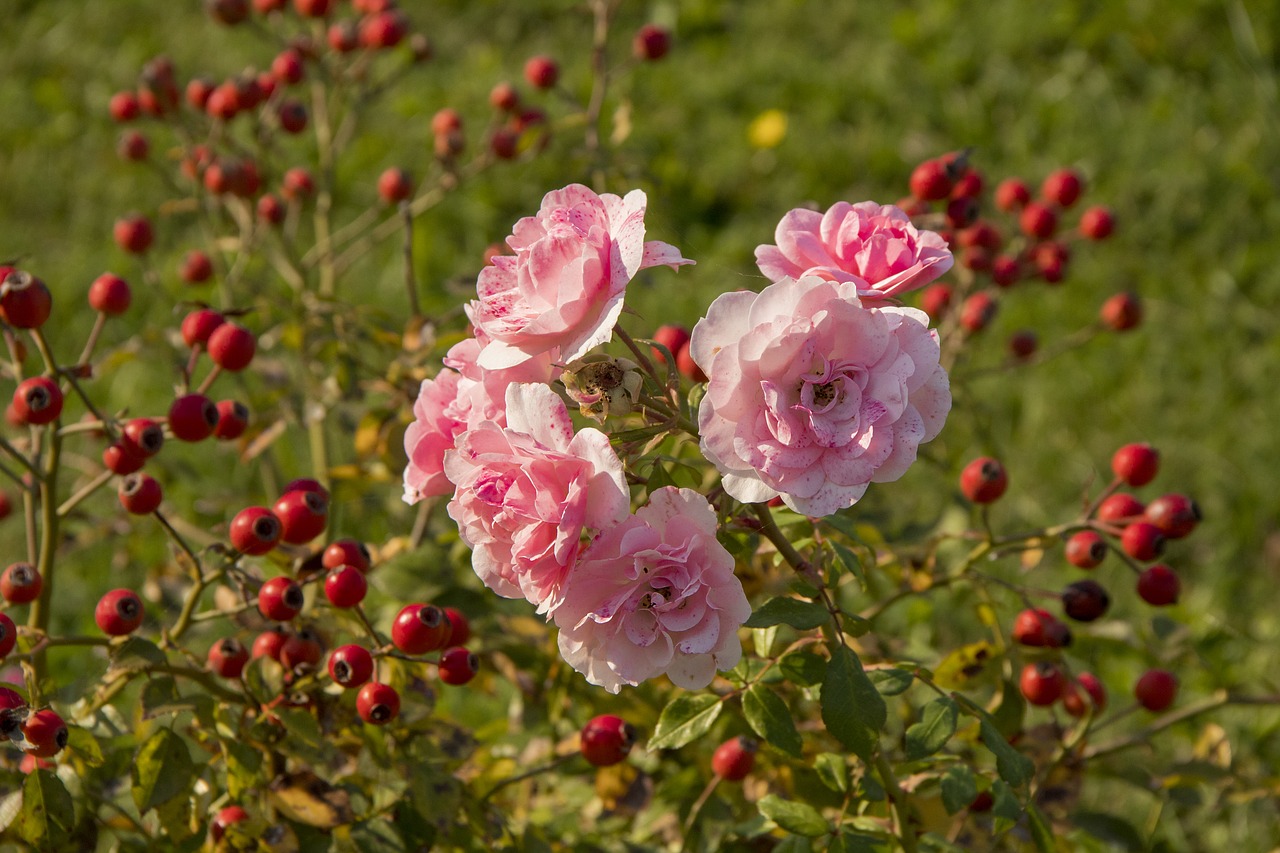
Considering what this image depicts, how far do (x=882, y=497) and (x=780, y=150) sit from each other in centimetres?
186

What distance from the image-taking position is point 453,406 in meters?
1.26

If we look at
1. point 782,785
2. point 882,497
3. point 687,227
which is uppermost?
point 782,785

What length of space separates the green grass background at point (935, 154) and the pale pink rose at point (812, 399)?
177 centimetres

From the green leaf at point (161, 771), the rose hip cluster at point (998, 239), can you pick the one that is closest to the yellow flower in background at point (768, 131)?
the rose hip cluster at point (998, 239)

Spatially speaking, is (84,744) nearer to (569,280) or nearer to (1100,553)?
(569,280)

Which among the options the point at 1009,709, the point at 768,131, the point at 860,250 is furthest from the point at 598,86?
the point at 768,131

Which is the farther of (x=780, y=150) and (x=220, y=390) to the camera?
(x=780, y=150)

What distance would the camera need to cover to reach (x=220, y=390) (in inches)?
139

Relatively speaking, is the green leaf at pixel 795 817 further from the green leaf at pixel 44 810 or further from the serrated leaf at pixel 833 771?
the green leaf at pixel 44 810

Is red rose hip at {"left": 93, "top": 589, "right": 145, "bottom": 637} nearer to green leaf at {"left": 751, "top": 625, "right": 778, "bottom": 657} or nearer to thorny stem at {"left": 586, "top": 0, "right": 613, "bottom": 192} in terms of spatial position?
green leaf at {"left": 751, "top": 625, "right": 778, "bottom": 657}

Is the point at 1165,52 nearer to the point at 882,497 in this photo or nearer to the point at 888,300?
the point at 882,497

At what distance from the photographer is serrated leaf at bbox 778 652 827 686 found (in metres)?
1.35

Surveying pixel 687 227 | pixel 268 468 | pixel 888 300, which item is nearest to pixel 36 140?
pixel 687 227

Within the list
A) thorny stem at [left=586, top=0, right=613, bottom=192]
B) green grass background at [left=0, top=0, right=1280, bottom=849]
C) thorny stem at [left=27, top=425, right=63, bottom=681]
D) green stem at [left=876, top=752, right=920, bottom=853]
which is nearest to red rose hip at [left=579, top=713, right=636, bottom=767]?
green stem at [left=876, top=752, right=920, bottom=853]
